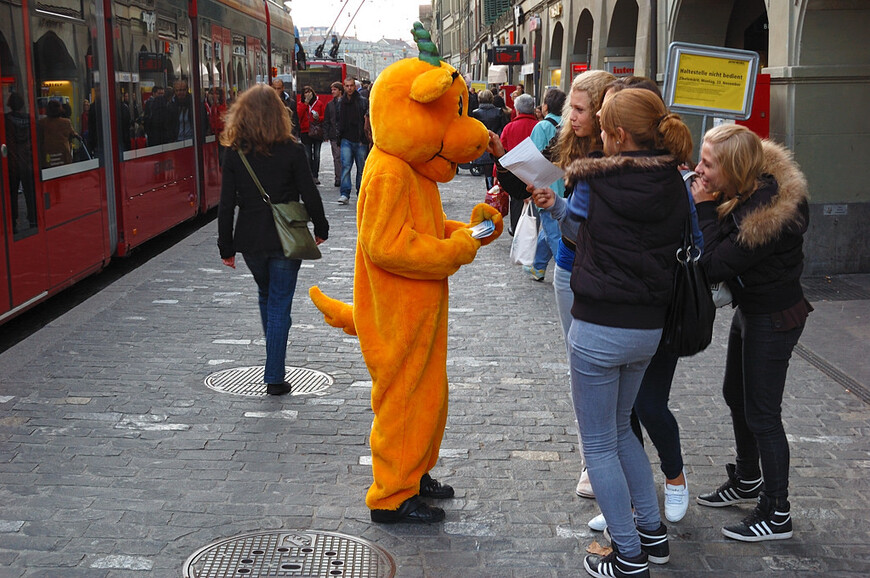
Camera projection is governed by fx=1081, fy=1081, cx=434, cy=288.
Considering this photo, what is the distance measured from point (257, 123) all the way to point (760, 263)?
3.17 metres

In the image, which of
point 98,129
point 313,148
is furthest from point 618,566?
point 313,148

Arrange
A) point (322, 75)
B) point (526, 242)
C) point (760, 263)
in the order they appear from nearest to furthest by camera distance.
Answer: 1. point (760, 263)
2. point (526, 242)
3. point (322, 75)

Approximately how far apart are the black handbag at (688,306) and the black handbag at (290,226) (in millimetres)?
2963

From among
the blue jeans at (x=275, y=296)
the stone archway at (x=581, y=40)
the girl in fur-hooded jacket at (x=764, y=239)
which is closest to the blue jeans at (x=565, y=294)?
the girl in fur-hooded jacket at (x=764, y=239)

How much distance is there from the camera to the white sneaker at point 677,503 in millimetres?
4605

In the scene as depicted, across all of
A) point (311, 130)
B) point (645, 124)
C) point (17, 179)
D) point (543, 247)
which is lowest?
point (543, 247)

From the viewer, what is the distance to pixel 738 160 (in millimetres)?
4191

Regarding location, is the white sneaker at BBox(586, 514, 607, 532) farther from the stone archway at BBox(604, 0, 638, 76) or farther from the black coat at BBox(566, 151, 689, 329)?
the stone archway at BBox(604, 0, 638, 76)

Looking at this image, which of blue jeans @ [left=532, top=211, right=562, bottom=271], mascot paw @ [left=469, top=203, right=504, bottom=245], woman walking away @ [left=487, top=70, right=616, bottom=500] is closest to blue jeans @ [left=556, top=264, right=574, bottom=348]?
woman walking away @ [left=487, top=70, right=616, bottom=500]

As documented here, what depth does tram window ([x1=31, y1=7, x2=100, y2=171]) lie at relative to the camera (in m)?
8.34

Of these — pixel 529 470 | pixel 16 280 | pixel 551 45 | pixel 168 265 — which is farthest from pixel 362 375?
pixel 551 45

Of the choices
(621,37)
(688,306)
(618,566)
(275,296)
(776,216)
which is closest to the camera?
(688,306)

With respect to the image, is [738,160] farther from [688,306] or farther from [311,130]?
[311,130]

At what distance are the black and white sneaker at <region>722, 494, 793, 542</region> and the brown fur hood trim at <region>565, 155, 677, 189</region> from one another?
160cm
